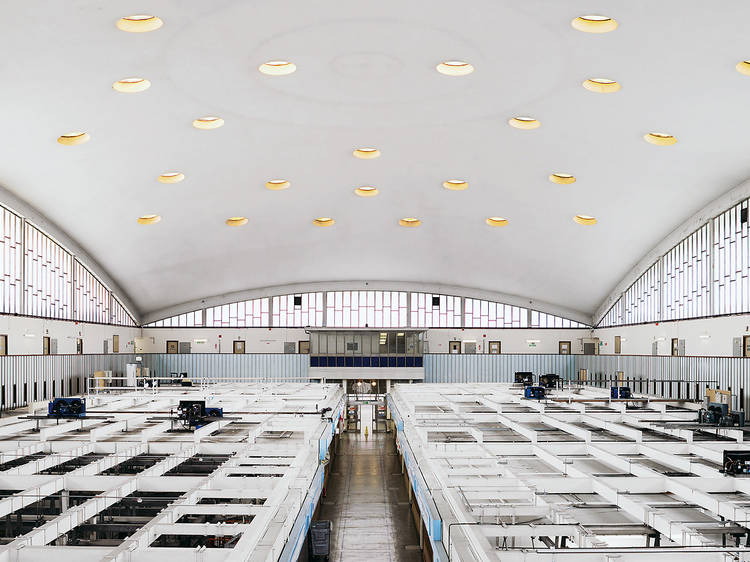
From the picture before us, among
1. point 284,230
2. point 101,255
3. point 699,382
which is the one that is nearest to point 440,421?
point 699,382

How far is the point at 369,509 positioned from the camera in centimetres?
2002

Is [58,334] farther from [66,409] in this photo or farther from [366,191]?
[66,409]

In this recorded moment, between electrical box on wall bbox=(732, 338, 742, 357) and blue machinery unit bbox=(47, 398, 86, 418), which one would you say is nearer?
blue machinery unit bbox=(47, 398, 86, 418)

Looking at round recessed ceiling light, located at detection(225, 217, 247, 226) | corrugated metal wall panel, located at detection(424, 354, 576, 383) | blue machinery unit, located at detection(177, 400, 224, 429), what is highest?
round recessed ceiling light, located at detection(225, 217, 247, 226)

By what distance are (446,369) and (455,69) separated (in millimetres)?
31101

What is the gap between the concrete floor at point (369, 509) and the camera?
51.1 ft

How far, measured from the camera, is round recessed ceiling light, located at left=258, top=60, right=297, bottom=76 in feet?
65.0

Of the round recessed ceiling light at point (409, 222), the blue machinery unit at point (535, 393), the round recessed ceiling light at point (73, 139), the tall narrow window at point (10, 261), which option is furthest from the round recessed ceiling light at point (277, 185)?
the blue machinery unit at point (535, 393)

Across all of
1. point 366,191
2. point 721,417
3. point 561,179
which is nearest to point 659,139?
point 561,179

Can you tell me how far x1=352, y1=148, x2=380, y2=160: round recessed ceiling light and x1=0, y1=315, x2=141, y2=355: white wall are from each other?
14.5 meters

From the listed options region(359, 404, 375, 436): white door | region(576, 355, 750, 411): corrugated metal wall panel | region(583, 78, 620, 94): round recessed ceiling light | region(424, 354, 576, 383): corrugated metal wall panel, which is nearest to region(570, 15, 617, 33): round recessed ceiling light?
region(583, 78, 620, 94): round recessed ceiling light

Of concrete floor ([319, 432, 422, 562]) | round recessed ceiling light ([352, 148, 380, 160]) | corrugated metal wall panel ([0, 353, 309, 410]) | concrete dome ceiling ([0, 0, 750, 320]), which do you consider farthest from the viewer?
corrugated metal wall panel ([0, 353, 309, 410])

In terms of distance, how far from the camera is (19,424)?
59.8ft

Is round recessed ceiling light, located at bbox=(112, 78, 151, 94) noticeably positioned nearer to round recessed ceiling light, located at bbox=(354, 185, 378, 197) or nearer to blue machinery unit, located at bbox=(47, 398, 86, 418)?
blue machinery unit, located at bbox=(47, 398, 86, 418)
